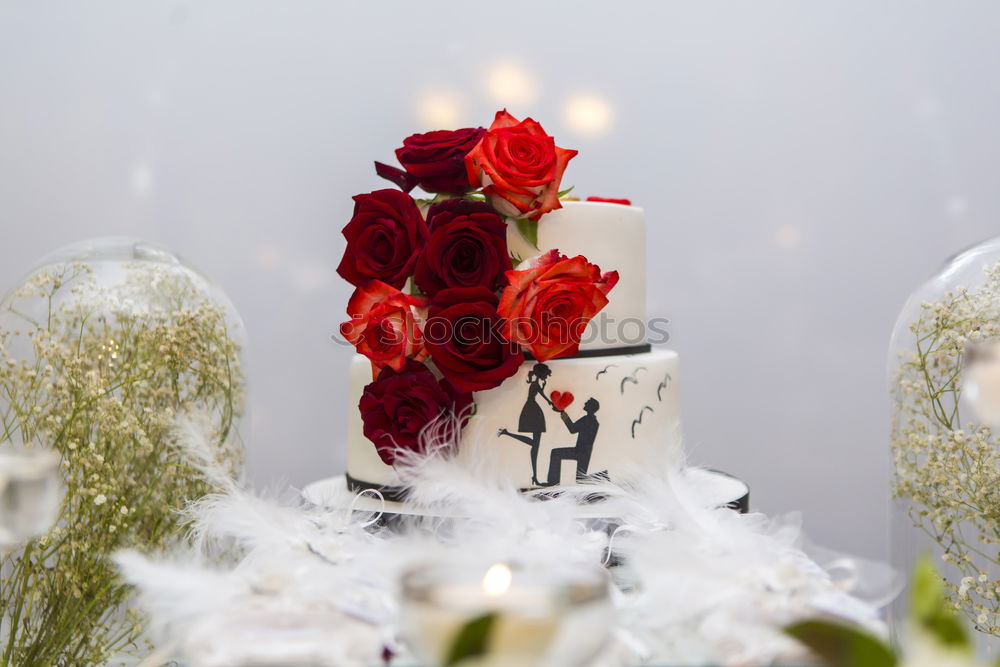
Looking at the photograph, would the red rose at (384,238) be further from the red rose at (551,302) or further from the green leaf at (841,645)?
the green leaf at (841,645)

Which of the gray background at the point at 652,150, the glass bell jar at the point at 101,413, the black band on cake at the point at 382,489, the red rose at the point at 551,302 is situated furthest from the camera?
the gray background at the point at 652,150

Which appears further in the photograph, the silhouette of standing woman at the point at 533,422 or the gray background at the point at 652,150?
the gray background at the point at 652,150

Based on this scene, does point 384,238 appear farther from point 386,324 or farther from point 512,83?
point 512,83

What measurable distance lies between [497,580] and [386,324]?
690 mm

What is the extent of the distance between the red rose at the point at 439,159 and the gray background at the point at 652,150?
42.3 inches

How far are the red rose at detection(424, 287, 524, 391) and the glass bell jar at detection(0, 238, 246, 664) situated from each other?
17.0 inches

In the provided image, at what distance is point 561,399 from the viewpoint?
1315mm

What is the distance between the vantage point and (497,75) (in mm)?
2328

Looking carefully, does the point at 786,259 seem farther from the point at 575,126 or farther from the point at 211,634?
the point at 211,634

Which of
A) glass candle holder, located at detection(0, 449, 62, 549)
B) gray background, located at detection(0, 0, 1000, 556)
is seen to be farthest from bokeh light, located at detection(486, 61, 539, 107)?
glass candle holder, located at detection(0, 449, 62, 549)

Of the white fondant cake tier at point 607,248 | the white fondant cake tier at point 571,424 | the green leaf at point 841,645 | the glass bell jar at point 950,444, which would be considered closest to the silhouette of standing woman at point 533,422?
the white fondant cake tier at point 571,424

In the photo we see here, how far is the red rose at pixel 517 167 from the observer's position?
1.27 meters

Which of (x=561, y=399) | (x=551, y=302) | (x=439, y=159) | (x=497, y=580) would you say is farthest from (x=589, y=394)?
(x=497, y=580)

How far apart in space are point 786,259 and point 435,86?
108cm
